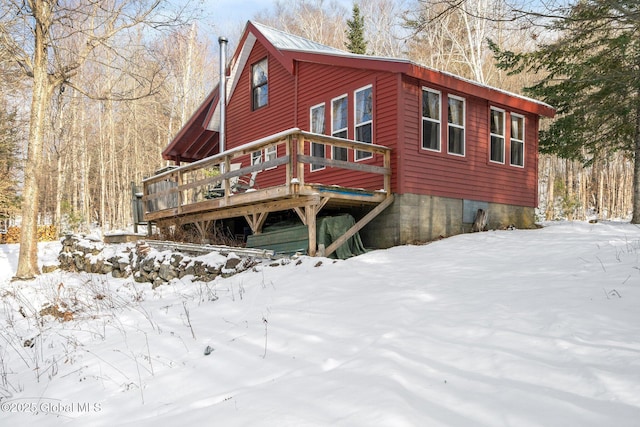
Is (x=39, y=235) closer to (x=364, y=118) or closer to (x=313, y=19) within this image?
(x=364, y=118)

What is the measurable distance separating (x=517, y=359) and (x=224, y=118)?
1502cm

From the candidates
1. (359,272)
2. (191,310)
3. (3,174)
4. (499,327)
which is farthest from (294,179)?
(3,174)

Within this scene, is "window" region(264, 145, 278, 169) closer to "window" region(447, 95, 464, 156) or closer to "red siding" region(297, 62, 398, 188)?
"red siding" region(297, 62, 398, 188)

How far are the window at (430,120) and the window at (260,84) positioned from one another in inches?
242

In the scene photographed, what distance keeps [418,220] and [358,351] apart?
7217 mm

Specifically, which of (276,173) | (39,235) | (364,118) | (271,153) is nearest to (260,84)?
(271,153)

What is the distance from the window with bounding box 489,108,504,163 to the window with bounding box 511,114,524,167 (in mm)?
585

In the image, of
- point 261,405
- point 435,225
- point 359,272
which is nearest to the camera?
point 261,405

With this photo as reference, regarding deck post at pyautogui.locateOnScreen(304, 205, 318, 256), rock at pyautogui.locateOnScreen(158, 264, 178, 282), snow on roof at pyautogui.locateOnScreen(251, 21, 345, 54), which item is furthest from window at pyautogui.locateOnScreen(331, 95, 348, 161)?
rock at pyautogui.locateOnScreen(158, 264, 178, 282)

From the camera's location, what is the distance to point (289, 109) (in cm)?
1439

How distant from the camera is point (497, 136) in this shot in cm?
1316

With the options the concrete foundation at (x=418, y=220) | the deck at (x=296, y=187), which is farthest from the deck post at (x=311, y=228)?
the concrete foundation at (x=418, y=220)

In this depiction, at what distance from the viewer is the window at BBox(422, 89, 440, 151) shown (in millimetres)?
11322

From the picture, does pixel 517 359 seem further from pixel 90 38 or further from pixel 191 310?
pixel 90 38
